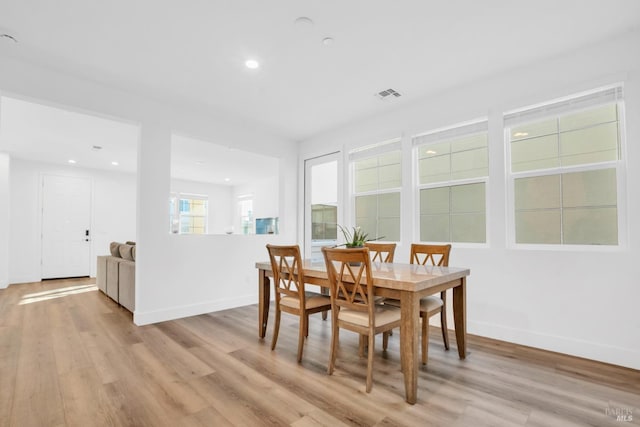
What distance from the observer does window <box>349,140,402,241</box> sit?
4059 millimetres

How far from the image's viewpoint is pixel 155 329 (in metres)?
3.37

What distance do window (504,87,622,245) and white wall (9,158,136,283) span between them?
829cm

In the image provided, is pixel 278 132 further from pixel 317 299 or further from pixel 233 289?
pixel 317 299

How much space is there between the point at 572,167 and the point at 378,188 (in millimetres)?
2080

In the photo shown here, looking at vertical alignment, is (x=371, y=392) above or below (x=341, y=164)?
below

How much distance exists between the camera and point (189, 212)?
9.56 meters

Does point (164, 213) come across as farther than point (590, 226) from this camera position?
Yes

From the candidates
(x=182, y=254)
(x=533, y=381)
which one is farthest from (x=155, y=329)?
(x=533, y=381)

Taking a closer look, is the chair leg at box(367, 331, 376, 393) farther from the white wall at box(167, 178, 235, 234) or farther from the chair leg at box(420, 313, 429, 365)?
the white wall at box(167, 178, 235, 234)

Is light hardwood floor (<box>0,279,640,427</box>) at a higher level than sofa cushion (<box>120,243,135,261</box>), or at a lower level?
lower

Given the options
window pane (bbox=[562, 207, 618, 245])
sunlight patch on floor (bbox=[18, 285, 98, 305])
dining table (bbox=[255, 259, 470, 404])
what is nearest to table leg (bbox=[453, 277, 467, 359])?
dining table (bbox=[255, 259, 470, 404])

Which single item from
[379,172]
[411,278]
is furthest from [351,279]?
[379,172]

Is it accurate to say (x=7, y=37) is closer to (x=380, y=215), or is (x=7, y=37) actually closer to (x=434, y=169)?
(x=380, y=215)

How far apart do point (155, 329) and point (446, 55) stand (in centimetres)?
402
